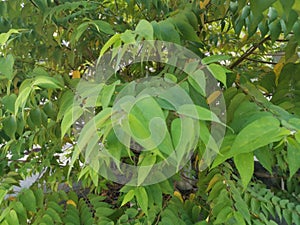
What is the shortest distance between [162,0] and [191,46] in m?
0.17

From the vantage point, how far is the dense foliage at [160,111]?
1.19 ft

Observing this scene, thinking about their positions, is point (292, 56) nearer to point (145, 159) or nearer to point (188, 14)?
point (188, 14)

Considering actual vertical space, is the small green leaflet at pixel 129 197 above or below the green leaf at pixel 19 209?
above

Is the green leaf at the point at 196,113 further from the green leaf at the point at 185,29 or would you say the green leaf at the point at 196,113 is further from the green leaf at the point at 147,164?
the green leaf at the point at 185,29

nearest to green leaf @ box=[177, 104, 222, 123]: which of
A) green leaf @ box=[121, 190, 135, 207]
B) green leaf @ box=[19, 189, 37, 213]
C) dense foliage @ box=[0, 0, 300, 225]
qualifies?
dense foliage @ box=[0, 0, 300, 225]

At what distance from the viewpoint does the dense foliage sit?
363mm

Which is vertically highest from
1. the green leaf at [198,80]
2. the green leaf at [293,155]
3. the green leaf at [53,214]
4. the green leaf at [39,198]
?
the green leaf at [198,80]

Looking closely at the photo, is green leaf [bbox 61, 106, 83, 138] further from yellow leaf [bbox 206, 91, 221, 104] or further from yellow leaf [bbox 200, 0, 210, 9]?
yellow leaf [bbox 200, 0, 210, 9]

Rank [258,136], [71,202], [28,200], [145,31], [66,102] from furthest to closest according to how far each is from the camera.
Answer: [71,202]
[28,200]
[66,102]
[145,31]
[258,136]

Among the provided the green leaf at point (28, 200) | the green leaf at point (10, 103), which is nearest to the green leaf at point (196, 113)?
the green leaf at point (10, 103)

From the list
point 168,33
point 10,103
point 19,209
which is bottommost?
point 19,209

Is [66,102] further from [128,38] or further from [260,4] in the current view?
[260,4]

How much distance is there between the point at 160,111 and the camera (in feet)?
1.11

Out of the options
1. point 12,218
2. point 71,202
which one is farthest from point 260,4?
point 71,202
